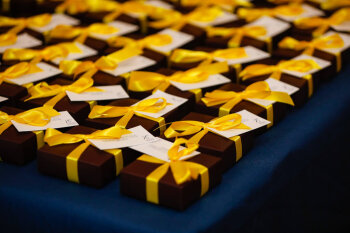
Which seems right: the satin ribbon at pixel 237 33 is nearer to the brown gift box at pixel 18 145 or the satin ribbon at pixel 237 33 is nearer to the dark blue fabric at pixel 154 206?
the dark blue fabric at pixel 154 206

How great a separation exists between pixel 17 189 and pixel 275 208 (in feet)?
2.03

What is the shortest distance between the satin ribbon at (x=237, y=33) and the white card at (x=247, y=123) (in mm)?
573

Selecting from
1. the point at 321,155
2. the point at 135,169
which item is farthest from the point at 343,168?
the point at 135,169

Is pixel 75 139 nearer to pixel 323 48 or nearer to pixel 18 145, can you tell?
pixel 18 145

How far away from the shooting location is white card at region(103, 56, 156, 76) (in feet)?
5.74

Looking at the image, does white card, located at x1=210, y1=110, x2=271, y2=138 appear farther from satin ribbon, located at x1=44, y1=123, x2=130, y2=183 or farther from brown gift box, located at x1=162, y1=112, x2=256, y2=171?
satin ribbon, located at x1=44, y1=123, x2=130, y2=183

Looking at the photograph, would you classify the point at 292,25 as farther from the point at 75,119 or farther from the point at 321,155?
the point at 75,119

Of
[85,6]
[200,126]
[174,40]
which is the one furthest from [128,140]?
[85,6]

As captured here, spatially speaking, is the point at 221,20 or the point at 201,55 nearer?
the point at 201,55

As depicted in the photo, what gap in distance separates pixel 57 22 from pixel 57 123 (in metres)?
0.93

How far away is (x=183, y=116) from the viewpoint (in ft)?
5.11

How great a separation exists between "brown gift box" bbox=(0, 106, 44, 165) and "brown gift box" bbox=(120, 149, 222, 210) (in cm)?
28

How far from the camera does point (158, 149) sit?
1276mm

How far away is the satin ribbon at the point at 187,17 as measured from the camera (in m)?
2.21
